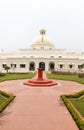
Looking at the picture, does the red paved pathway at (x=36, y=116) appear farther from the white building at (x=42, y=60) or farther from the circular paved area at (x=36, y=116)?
the white building at (x=42, y=60)

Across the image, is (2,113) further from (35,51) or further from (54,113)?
(35,51)

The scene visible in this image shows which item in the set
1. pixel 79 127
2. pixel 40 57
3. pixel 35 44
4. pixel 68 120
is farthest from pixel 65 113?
pixel 35 44

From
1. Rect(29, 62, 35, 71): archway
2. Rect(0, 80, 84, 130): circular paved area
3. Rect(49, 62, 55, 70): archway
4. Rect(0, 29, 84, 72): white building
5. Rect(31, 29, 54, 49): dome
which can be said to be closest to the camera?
Rect(0, 80, 84, 130): circular paved area

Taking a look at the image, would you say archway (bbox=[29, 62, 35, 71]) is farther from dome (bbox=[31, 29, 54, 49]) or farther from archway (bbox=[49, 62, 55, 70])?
dome (bbox=[31, 29, 54, 49])

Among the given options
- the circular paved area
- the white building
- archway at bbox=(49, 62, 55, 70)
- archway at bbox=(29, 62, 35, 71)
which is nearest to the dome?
the white building

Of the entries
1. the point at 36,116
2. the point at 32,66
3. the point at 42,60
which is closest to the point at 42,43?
the point at 42,60

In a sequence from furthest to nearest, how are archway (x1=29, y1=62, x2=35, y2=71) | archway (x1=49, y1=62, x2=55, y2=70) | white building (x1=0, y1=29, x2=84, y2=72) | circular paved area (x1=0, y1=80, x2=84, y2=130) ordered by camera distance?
archway (x1=29, y1=62, x2=35, y2=71) < archway (x1=49, y1=62, x2=55, y2=70) < white building (x1=0, y1=29, x2=84, y2=72) < circular paved area (x1=0, y1=80, x2=84, y2=130)

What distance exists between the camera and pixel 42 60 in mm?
58406

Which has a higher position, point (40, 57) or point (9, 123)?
point (40, 57)

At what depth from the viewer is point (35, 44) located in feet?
217

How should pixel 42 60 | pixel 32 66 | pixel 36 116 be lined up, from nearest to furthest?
pixel 36 116, pixel 42 60, pixel 32 66

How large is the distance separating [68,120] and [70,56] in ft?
170

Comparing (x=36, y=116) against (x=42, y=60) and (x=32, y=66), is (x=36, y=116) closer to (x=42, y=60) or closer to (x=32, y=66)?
(x=42, y=60)

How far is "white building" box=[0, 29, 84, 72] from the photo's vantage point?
58312 millimetres
